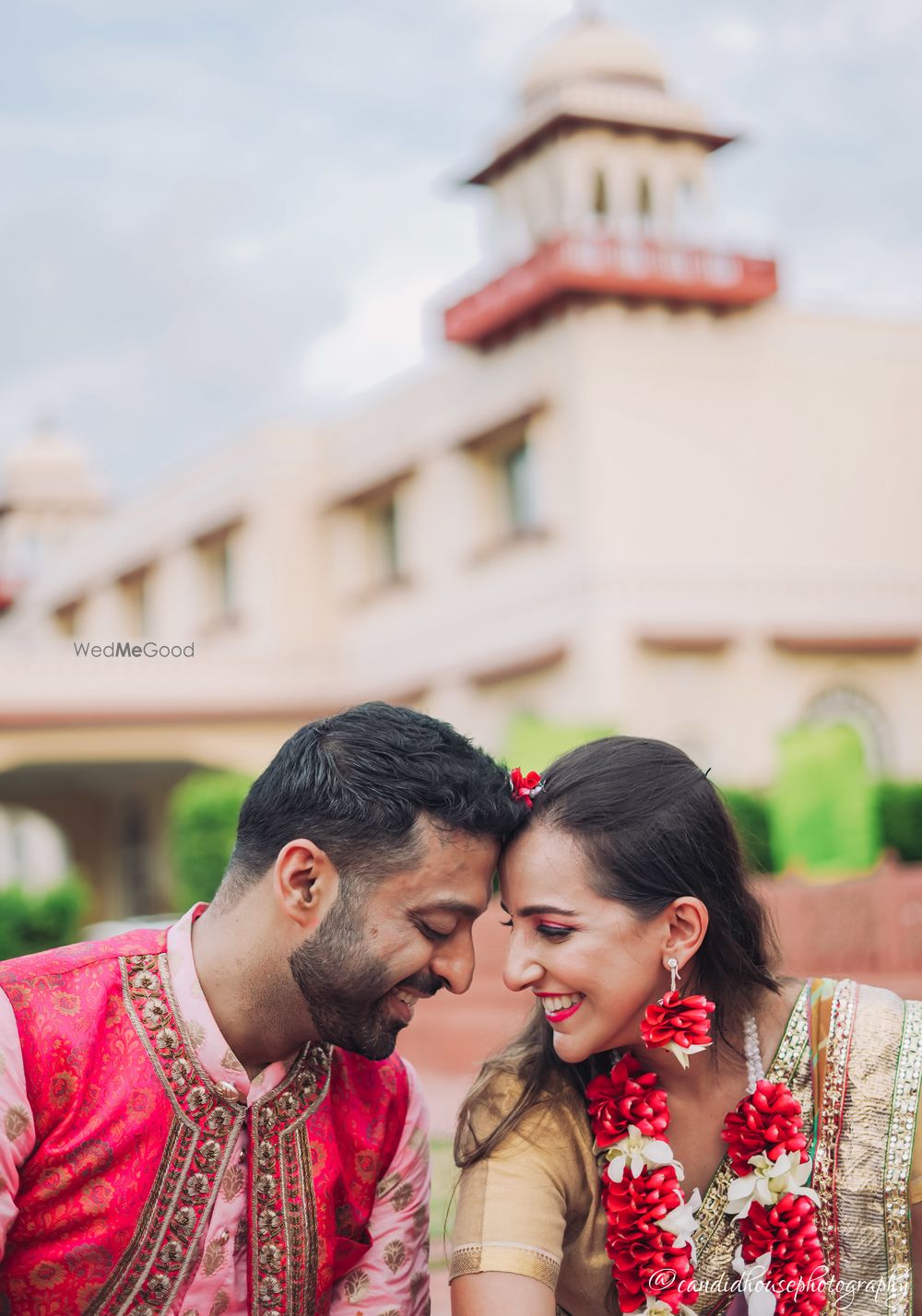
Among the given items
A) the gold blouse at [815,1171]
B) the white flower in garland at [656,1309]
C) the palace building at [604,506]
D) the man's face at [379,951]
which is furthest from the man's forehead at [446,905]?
the palace building at [604,506]

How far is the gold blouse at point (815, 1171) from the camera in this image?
242 centimetres

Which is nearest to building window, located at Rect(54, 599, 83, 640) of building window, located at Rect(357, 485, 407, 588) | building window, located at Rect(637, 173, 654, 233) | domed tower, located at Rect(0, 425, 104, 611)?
domed tower, located at Rect(0, 425, 104, 611)

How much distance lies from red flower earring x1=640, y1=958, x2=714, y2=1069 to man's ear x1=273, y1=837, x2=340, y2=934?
0.53 m

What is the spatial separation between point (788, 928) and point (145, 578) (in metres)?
15.0

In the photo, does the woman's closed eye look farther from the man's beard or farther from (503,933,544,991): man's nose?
the man's beard

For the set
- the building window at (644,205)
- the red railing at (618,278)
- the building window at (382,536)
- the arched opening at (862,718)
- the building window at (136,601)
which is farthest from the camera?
the building window at (136,601)

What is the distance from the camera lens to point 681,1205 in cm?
247

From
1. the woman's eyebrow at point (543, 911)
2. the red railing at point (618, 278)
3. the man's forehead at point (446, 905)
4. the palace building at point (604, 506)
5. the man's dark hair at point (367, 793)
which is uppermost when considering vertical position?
the red railing at point (618, 278)

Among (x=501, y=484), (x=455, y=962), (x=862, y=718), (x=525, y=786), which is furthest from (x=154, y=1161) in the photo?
(x=501, y=484)

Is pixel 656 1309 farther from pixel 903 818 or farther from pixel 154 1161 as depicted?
pixel 903 818

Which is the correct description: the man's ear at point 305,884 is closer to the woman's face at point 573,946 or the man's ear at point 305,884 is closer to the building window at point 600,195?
the woman's face at point 573,946

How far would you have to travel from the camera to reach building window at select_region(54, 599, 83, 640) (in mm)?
25141

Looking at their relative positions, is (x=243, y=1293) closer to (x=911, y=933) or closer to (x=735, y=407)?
(x=911, y=933)

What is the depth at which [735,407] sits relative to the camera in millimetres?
14523
